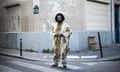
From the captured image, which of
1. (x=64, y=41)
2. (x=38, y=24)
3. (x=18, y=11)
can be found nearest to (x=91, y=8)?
(x=38, y=24)

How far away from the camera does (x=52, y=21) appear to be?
1617cm

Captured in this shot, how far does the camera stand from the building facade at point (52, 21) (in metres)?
16.2

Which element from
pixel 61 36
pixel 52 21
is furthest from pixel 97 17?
pixel 61 36

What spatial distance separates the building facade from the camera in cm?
1617

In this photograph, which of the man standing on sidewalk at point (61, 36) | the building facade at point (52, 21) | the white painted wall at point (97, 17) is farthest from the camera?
the white painted wall at point (97, 17)

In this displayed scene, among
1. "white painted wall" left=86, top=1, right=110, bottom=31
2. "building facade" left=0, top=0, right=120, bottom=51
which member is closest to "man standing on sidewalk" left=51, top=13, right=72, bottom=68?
"building facade" left=0, top=0, right=120, bottom=51

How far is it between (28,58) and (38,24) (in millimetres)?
3618

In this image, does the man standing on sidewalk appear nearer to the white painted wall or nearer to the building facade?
the building facade

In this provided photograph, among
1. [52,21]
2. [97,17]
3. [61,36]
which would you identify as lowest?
[61,36]

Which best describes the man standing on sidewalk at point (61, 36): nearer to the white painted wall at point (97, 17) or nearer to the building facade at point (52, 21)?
the building facade at point (52, 21)

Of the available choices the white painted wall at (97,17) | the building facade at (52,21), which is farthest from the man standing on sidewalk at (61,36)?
the white painted wall at (97,17)

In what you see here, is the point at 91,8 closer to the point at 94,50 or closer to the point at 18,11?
the point at 94,50

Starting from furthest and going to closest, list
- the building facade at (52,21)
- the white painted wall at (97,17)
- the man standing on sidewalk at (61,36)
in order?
1. the white painted wall at (97,17)
2. the building facade at (52,21)
3. the man standing on sidewalk at (61,36)

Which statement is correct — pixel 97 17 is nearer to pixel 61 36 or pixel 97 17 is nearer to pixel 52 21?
pixel 52 21
